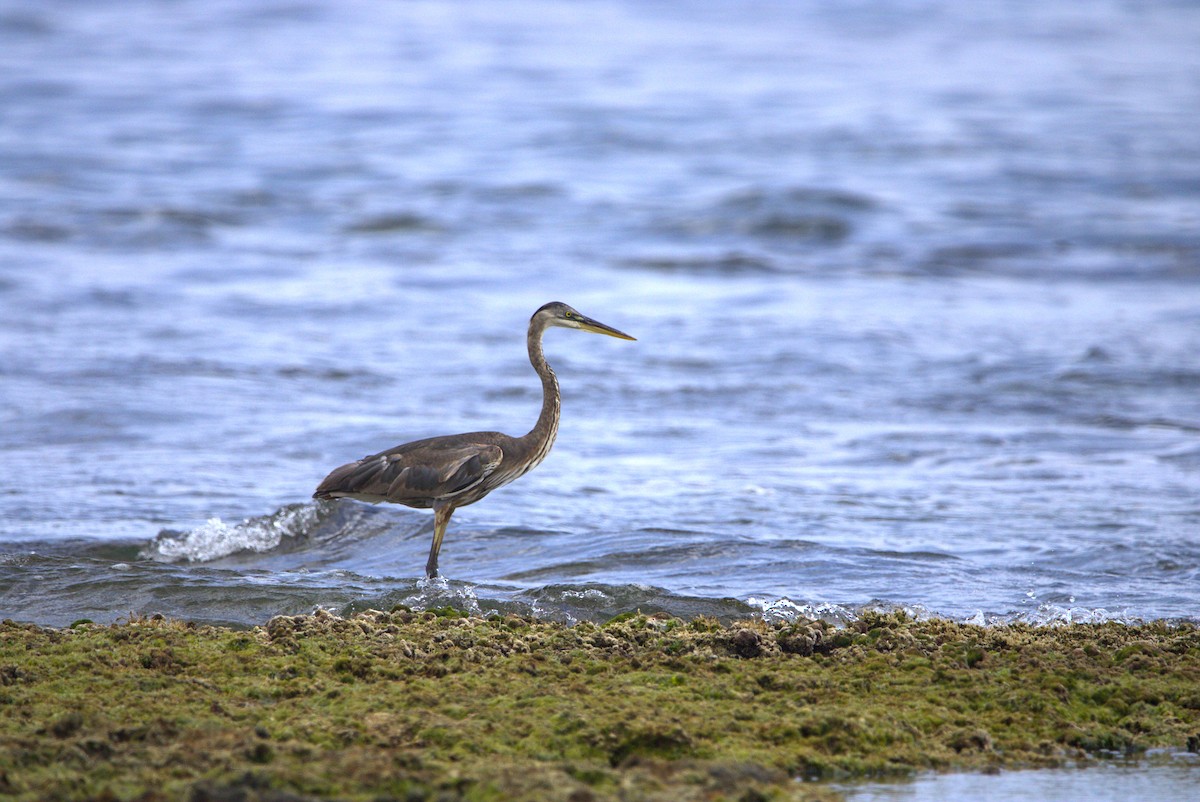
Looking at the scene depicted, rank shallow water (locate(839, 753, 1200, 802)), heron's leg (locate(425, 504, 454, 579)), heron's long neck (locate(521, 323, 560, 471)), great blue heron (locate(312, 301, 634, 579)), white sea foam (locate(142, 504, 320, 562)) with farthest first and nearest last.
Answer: white sea foam (locate(142, 504, 320, 562)) → heron's long neck (locate(521, 323, 560, 471)) → great blue heron (locate(312, 301, 634, 579)) → heron's leg (locate(425, 504, 454, 579)) → shallow water (locate(839, 753, 1200, 802))

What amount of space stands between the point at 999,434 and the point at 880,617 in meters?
6.89

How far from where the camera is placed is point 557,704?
5.25 meters

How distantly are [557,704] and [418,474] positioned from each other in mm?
3412

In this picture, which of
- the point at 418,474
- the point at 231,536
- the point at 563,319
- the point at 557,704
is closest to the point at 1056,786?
the point at 557,704

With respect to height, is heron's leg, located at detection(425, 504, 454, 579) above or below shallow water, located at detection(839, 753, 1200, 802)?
above

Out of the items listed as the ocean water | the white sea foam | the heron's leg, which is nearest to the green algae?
the ocean water

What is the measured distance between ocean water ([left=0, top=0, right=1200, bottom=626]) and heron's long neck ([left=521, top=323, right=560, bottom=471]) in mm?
705

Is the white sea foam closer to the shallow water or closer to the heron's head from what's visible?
the heron's head

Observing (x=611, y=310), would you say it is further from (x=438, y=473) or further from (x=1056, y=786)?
(x=1056, y=786)

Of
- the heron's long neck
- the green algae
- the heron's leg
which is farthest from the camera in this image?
the heron's long neck

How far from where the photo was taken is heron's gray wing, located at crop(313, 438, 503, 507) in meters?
8.46

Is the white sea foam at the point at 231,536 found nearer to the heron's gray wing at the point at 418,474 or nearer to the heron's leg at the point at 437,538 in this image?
the heron's gray wing at the point at 418,474

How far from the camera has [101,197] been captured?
25234mm

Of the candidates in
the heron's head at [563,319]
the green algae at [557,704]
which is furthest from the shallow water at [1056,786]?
the heron's head at [563,319]
